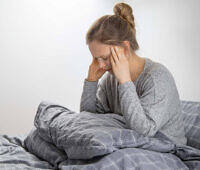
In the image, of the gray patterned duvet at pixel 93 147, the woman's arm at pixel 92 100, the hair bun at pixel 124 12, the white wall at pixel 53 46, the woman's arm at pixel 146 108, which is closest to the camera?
the gray patterned duvet at pixel 93 147

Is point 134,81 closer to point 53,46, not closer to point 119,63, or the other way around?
point 119,63

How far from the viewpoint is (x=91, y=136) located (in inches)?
40.1

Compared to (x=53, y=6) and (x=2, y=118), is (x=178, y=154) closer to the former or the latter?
(x=2, y=118)

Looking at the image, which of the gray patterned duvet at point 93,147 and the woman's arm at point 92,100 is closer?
the gray patterned duvet at point 93,147

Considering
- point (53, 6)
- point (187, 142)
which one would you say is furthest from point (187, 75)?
point (53, 6)

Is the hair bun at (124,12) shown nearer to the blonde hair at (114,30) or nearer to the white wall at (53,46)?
the blonde hair at (114,30)

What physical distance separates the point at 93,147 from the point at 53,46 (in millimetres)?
2201

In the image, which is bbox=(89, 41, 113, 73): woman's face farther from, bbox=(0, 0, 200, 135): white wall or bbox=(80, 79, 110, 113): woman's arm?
bbox=(0, 0, 200, 135): white wall

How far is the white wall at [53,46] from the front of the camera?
2.39 meters

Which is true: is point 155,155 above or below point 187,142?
above

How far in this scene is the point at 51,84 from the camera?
3.05 m

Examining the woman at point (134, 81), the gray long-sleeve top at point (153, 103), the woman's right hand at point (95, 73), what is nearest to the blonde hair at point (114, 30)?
the woman at point (134, 81)

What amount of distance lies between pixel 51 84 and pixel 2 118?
59 centimetres

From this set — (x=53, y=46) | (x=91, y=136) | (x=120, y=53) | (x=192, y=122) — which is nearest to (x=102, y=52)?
(x=120, y=53)
